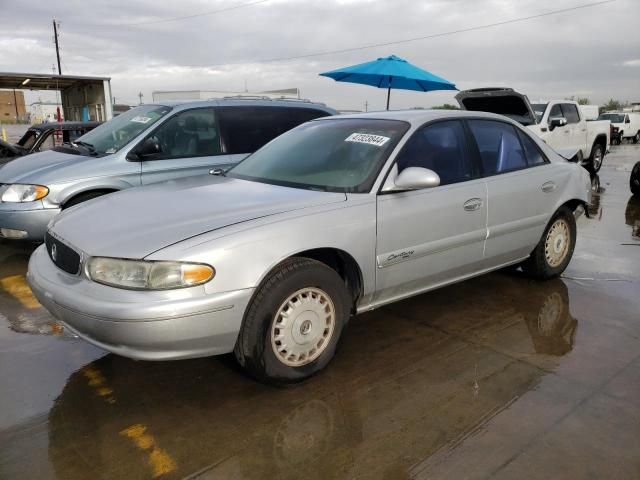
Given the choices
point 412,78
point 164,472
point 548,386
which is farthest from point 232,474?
point 412,78

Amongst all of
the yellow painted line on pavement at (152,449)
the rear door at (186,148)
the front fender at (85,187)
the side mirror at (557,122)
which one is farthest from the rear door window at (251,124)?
the side mirror at (557,122)

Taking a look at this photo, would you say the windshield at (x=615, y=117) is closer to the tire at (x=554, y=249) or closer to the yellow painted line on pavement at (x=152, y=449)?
the tire at (x=554, y=249)

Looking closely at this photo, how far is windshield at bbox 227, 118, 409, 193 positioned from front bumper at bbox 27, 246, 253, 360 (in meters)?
1.09

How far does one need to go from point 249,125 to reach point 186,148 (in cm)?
87

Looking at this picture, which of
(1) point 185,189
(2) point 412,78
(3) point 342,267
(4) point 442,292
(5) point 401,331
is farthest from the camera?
(2) point 412,78

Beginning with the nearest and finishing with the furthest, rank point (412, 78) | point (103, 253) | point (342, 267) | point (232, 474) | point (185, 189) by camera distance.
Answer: point (232, 474) → point (103, 253) → point (342, 267) → point (185, 189) → point (412, 78)

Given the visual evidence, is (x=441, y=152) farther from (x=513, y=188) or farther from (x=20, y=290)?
(x=20, y=290)

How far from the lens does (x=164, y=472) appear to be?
238 centimetres

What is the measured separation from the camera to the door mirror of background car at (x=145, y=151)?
5.61 m

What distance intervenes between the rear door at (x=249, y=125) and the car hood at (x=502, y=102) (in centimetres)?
543

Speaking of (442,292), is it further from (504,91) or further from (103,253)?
(504,91)

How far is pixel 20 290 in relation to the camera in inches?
190

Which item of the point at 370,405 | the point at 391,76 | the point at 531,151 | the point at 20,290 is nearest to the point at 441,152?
the point at 531,151

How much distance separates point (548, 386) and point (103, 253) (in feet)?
8.36
